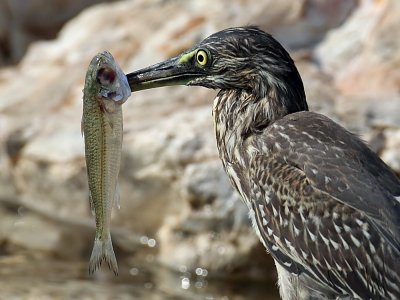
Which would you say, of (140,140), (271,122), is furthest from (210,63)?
(140,140)

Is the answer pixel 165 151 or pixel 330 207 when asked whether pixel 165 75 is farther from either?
pixel 165 151

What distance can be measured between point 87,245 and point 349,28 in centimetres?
266

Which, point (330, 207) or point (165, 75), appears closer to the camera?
point (330, 207)

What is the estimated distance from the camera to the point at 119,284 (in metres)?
8.30

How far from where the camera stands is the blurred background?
8.22 metres

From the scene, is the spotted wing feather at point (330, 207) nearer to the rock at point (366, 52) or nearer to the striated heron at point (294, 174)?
the striated heron at point (294, 174)

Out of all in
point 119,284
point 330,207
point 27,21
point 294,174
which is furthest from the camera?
point 27,21

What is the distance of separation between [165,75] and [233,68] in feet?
1.13

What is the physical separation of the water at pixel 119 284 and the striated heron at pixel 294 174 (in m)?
2.37

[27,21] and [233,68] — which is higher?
[27,21]

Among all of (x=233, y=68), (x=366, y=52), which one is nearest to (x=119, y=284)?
(x=366, y=52)

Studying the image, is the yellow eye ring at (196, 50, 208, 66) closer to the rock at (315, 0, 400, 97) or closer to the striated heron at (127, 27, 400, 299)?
the striated heron at (127, 27, 400, 299)

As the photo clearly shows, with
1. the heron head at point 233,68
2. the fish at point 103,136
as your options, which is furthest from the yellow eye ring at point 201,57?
the fish at point 103,136

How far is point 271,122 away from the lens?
5828 millimetres
